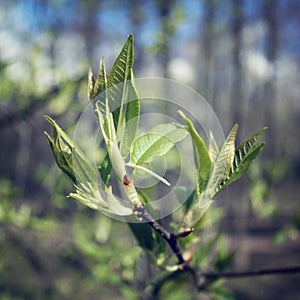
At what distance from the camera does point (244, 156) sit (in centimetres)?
56

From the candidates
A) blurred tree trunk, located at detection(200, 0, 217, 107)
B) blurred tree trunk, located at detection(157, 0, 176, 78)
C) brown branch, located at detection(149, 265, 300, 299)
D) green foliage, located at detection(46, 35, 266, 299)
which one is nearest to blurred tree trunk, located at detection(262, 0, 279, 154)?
blurred tree trunk, located at detection(200, 0, 217, 107)

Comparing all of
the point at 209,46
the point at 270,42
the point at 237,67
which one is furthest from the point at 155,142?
the point at 270,42

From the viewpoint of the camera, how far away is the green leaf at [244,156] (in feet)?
1.82

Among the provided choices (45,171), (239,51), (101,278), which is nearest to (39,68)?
(45,171)

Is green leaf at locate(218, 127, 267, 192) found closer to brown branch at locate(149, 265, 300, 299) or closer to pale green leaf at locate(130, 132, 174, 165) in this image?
pale green leaf at locate(130, 132, 174, 165)

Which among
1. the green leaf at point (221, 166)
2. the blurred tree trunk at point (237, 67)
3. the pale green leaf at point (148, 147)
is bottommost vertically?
the blurred tree trunk at point (237, 67)

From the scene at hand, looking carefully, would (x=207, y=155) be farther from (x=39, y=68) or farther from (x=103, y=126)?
(x=39, y=68)

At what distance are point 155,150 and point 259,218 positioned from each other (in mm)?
1159

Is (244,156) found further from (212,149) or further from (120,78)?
(120,78)

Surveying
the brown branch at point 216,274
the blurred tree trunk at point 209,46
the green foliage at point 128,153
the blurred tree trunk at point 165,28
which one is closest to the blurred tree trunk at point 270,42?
the blurred tree trunk at point 209,46

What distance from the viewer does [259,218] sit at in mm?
1600

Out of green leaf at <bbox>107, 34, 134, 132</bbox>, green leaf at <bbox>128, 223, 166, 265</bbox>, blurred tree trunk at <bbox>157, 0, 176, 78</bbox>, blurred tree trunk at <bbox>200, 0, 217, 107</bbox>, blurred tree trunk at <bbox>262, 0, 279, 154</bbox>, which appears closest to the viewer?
green leaf at <bbox>107, 34, 134, 132</bbox>

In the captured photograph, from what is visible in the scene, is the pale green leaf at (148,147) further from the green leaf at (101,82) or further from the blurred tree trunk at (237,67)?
the blurred tree trunk at (237,67)

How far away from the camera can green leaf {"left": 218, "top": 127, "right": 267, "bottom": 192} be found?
553 millimetres
